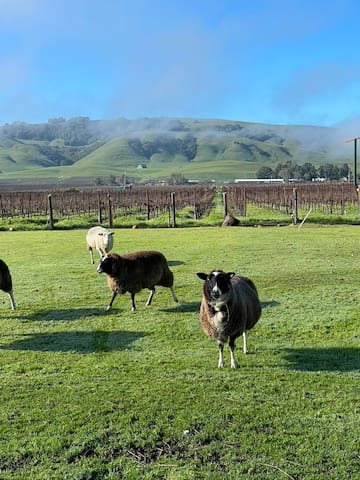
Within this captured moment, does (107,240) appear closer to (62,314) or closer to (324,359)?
(62,314)

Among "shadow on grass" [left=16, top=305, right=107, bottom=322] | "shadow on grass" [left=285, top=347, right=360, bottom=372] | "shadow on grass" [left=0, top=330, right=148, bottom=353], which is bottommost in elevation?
"shadow on grass" [left=285, top=347, right=360, bottom=372]

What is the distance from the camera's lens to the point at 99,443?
16.8 ft

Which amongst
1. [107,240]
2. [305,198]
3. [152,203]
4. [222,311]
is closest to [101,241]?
[107,240]

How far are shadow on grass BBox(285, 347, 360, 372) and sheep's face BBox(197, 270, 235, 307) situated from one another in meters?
1.33

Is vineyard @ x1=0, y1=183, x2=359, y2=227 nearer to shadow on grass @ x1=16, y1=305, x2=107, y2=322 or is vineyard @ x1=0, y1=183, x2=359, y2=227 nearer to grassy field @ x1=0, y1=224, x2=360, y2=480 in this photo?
grassy field @ x1=0, y1=224, x2=360, y2=480

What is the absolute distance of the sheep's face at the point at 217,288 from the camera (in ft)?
22.7

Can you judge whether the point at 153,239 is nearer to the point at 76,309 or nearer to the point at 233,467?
the point at 76,309

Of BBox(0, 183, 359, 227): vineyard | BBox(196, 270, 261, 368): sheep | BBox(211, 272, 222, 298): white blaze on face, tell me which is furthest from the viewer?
BBox(0, 183, 359, 227): vineyard

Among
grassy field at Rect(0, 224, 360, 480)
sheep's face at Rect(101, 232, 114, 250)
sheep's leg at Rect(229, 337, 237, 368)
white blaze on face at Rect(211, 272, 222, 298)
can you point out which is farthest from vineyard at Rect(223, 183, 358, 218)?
white blaze on face at Rect(211, 272, 222, 298)

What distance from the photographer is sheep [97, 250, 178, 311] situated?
10.5 meters

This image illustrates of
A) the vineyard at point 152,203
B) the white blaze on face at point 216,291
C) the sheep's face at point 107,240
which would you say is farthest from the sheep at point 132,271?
the vineyard at point 152,203

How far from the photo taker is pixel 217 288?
22.6ft

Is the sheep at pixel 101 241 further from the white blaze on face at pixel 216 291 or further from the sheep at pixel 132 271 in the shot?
the white blaze on face at pixel 216 291

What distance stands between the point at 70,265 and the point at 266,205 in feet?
160
